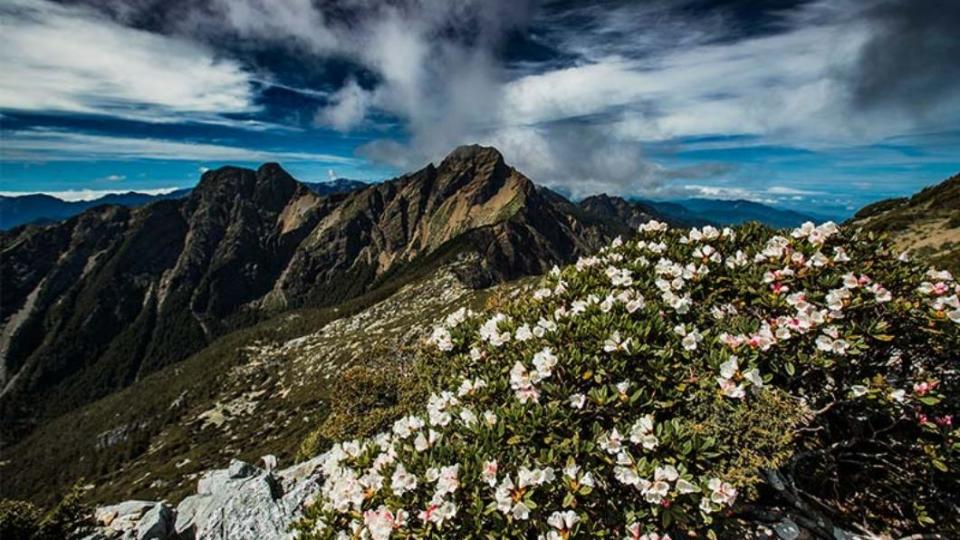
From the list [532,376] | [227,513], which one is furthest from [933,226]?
[227,513]

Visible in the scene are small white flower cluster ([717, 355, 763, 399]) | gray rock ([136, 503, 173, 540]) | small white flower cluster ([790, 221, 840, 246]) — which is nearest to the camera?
small white flower cluster ([717, 355, 763, 399])

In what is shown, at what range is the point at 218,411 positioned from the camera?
182 m

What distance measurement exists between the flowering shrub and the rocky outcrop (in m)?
9.68

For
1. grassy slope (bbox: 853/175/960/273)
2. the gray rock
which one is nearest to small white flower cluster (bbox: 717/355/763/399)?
the gray rock

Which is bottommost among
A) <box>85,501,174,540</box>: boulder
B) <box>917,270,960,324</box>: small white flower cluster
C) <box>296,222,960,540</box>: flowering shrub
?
<box>85,501,174,540</box>: boulder

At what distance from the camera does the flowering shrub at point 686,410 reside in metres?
6.69

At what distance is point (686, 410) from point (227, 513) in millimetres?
16526

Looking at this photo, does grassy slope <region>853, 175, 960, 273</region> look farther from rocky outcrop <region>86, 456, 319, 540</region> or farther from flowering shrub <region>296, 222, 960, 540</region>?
rocky outcrop <region>86, 456, 319, 540</region>

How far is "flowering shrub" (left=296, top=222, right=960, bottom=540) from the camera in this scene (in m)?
6.69

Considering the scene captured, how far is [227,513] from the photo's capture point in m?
16.8

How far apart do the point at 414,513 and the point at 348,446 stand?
2120mm

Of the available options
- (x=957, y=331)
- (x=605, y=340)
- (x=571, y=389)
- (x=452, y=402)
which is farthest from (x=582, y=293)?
(x=957, y=331)

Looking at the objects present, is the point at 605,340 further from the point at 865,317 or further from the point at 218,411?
the point at 218,411

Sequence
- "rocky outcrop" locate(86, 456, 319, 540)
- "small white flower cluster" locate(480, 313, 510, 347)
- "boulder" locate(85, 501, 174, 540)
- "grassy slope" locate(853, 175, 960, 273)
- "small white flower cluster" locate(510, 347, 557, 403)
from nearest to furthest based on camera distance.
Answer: "small white flower cluster" locate(510, 347, 557, 403) → "small white flower cluster" locate(480, 313, 510, 347) → "rocky outcrop" locate(86, 456, 319, 540) → "boulder" locate(85, 501, 174, 540) → "grassy slope" locate(853, 175, 960, 273)
